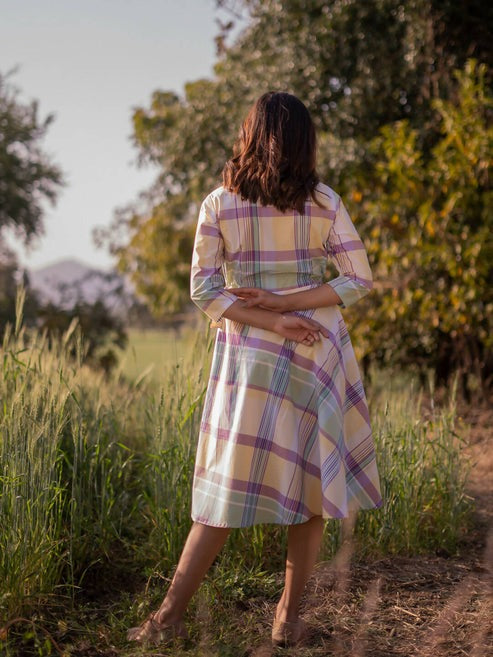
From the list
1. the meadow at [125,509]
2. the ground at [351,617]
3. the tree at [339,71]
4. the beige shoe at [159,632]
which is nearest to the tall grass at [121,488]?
the meadow at [125,509]

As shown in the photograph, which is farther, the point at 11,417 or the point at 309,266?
the point at 11,417

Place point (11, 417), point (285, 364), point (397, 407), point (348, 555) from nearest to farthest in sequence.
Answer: point (285, 364) < point (11, 417) < point (348, 555) < point (397, 407)

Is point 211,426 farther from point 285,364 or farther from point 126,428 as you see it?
point 126,428

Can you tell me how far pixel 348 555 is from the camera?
3699 millimetres

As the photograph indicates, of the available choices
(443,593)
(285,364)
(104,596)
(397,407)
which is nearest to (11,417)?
(104,596)

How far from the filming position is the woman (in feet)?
8.63

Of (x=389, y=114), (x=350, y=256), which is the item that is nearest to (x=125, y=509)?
(x=350, y=256)

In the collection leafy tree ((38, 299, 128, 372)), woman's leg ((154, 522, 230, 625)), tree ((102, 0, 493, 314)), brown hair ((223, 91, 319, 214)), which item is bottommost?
leafy tree ((38, 299, 128, 372))

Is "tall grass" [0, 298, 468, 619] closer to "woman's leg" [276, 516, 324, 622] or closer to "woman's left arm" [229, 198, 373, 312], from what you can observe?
"woman's leg" [276, 516, 324, 622]

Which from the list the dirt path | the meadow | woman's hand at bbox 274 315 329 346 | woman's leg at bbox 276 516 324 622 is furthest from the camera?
the meadow

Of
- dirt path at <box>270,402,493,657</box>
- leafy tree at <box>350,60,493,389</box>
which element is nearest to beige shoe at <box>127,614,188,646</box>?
dirt path at <box>270,402,493,657</box>

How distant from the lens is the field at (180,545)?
2.93 m

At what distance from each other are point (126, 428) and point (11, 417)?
Result: 1.69 m

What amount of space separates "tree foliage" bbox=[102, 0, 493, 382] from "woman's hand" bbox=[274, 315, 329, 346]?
4.06 m
